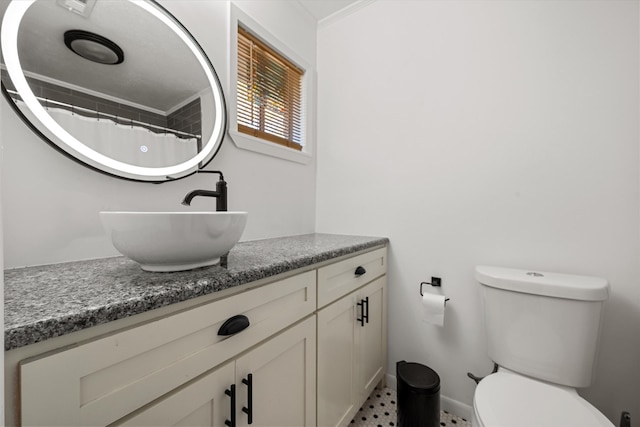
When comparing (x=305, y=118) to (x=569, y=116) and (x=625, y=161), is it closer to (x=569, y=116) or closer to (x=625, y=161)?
(x=569, y=116)

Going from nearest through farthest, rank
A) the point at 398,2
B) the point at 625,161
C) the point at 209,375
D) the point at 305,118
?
the point at 209,375 < the point at 625,161 < the point at 398,2 < the point at 305,118

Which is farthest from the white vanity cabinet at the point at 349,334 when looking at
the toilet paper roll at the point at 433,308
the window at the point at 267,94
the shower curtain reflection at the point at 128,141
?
the window at the point at 267,94

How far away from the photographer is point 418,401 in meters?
1.17

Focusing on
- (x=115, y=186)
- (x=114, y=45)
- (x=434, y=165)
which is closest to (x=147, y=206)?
(x=115, y=186)

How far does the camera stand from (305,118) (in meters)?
1.83

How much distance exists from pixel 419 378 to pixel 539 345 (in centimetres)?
49

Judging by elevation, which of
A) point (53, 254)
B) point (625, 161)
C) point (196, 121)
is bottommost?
point (53, 254)

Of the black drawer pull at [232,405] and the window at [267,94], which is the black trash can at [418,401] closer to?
the black drawer pull at [232,405]

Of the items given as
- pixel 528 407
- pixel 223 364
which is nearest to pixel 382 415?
pixel 528 407

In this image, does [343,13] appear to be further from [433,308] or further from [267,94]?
[433,308]

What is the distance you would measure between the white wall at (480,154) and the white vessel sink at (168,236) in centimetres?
114

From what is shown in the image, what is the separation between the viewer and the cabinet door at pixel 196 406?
1.84 feet

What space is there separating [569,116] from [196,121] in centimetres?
161

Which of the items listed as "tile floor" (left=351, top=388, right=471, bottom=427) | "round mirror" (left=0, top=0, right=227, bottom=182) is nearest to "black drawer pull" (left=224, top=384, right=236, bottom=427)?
"round mirror" (left=0, top=0, right=227, bottom=182)
